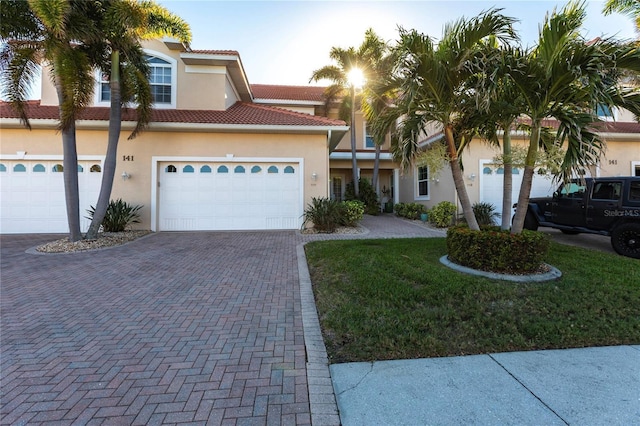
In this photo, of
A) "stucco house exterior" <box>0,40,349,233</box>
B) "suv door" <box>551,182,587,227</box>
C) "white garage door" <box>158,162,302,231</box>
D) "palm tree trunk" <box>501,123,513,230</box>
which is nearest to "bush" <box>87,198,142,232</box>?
"stucco house exterior" <box>0,40,349,233</box>

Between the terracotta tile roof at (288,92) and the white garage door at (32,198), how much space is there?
11624 mm

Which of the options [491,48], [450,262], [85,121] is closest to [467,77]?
[491,48]

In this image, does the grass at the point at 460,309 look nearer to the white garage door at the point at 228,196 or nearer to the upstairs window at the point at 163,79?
the white garage door at the point at 228,196

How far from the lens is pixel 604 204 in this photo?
7.35 meters

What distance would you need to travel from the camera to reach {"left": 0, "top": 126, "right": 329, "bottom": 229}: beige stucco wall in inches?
419

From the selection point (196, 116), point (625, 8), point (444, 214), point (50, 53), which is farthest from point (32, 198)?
point (625, 8)

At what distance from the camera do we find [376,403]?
230cm

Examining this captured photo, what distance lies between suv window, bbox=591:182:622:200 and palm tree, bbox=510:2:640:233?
2938 millimetres

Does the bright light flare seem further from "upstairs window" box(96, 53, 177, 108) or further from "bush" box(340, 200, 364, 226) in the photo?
"upstairs window" box(96, 53, 177, 108)

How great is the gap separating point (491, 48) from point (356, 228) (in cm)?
712

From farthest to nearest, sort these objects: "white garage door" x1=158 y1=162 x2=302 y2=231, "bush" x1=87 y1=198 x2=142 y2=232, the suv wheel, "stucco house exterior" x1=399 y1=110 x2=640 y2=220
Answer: "stucco house exterior" x1=399 y1=110 x2=640 y2=220 < "white garage door" x1=158 y1=162 x2=302 y2=231 < "bush" x1=87 y1=198 x2=142 y2=232 < the suv wheel

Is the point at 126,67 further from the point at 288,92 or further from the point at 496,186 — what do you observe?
the point at 496,186

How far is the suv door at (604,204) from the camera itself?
7137 mm

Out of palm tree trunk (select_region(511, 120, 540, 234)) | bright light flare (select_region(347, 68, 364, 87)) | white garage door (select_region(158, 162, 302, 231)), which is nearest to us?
palm tree trunk (select_region(511, 120, 540, 234))
